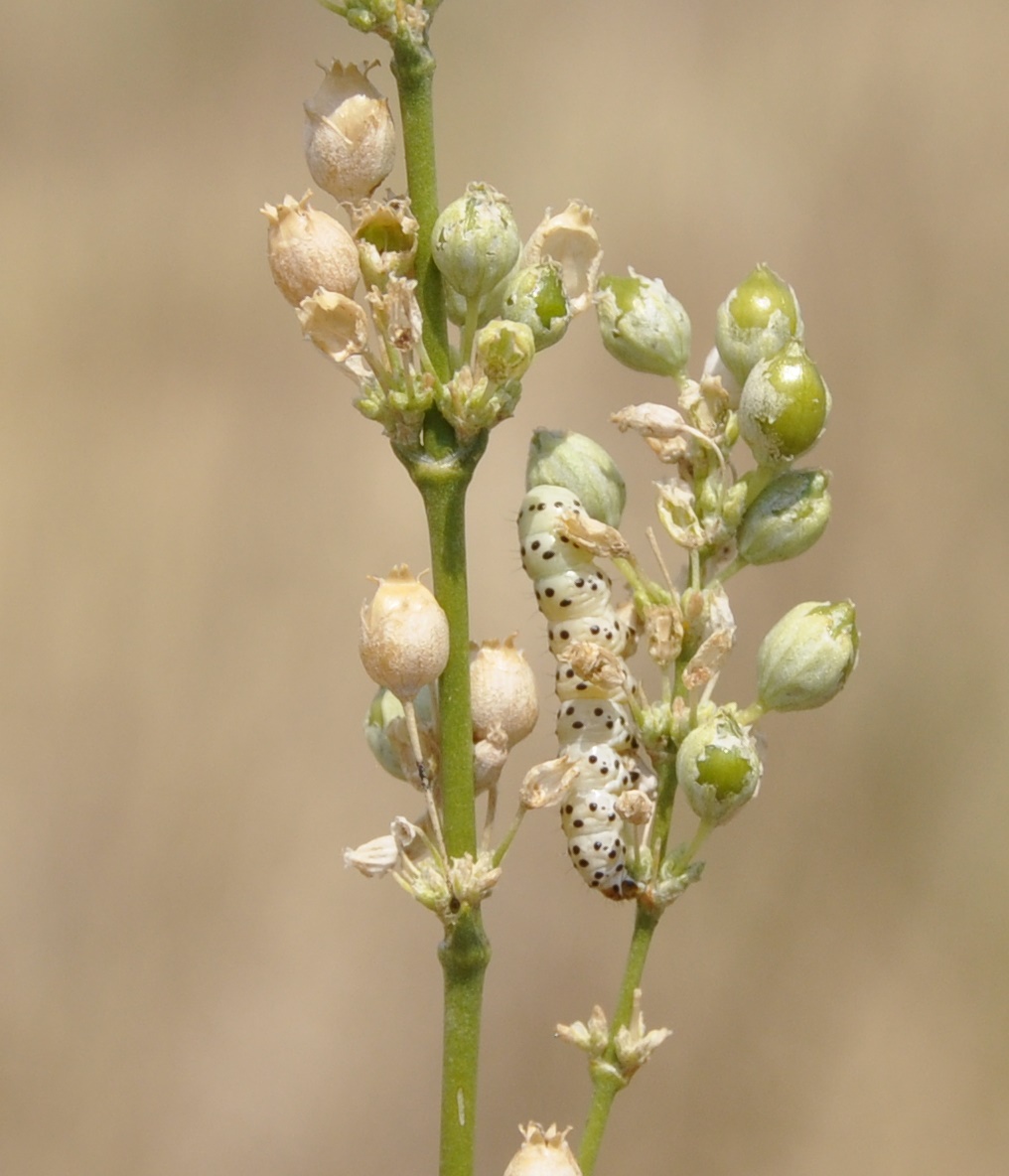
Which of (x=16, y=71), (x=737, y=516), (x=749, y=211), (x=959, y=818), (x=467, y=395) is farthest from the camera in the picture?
(x=16, y=71)

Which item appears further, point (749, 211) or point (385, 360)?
point (749, 211)

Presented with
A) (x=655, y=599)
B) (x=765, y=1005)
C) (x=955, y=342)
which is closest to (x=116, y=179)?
(x=955, y=342)

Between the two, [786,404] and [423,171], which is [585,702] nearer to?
[786,404]

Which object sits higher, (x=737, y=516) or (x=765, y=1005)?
(x=737, y=516)

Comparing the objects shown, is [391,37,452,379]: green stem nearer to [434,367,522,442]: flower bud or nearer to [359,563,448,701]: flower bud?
[434,367,522,442]: flower bud

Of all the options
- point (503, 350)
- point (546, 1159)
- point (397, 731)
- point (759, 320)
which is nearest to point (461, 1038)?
point (546, 1159)

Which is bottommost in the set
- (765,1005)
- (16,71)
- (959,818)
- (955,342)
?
(765,1005)

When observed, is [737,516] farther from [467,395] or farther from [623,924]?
[623,924]
